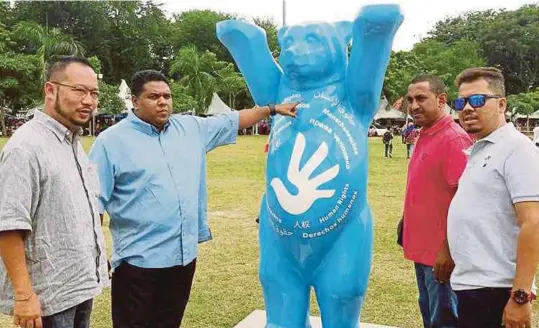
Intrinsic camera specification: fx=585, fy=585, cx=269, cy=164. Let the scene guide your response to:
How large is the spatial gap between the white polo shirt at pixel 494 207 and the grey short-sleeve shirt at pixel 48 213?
1.51 meters

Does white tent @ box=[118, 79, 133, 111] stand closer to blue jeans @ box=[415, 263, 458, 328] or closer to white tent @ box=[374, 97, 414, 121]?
white tent @ box=[374, 97, 414, 121]

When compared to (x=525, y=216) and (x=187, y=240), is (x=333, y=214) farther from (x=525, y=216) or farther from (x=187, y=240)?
(x=525, y=216)

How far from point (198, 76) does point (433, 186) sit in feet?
100

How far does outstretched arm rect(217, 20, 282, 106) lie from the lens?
3.29 metres

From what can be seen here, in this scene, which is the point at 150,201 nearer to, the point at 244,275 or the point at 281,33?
the point at 281,33

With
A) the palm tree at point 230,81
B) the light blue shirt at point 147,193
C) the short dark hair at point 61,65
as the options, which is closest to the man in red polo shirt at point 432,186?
the light blue shirt at point 147,193

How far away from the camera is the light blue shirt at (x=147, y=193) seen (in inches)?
116

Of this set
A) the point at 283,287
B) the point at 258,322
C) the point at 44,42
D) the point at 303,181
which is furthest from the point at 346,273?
the point at 44,42

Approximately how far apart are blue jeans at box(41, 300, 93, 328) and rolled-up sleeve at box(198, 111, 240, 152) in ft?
3.90

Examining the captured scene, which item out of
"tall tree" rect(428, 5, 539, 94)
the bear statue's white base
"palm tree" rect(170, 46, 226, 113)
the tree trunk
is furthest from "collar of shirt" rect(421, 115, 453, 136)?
"tall tree" rect(428, 5, 539, 94)

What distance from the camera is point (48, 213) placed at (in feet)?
7.25

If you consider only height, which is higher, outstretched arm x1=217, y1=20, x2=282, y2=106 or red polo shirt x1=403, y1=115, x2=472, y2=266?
outstretched arm x1=217, y1=20, x2=282, y2=106

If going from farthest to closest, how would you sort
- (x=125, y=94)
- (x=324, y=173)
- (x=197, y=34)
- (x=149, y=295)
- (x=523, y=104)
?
(x=197, y=34), (x=125, y=94), (x=523, y=104), (x=149, y=295), (x=324, y=173)

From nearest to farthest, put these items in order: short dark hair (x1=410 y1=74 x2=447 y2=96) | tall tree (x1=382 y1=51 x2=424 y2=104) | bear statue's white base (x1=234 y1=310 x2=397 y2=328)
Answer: short dark hair (x1=410 y1=74 x2=447 y2=96)
bear statue's white base (x1=234 y1=310 x2=397 y2=328)
tall tree (x1=382 y1=51 x2=424 y2=104)
